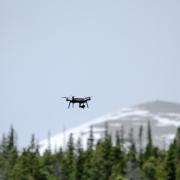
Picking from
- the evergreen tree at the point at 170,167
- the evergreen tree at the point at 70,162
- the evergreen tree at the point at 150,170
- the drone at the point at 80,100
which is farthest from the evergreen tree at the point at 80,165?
the drone at the point at 80,100

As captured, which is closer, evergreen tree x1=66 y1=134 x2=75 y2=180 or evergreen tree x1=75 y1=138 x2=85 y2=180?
evergreen tree x1=75 y1=138 x2=85 y2=180

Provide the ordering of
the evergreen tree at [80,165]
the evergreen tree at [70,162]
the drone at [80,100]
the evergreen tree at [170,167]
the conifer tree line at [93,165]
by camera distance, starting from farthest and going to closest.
→ 1. the evergreen tree at [70,162]
2. the evergreen tree at [80,165]
3. the conifer tree line at [93,165]
4. the evergreen tree at [170,167]
5. the drone at [80,100]

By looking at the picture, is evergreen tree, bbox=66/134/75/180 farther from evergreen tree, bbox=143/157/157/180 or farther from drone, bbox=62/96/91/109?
drone, bbox=62/96/91/109

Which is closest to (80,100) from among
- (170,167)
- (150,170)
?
(170,167)

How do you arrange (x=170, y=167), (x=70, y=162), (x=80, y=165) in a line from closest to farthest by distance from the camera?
1. (x=170, y=167)
2. (x=80, y=165)
3. (x=70, y=162)

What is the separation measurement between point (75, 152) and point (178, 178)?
122ft

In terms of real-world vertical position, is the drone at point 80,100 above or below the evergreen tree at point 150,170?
above

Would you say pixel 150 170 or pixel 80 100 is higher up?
pixel 80 100

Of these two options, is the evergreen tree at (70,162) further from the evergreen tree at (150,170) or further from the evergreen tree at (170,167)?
the evergreen tree at (170,167)

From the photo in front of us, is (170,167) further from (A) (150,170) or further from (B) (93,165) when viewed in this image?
(B) (93,165)

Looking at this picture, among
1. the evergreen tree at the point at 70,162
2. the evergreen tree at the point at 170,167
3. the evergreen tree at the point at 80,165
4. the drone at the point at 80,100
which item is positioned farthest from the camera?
the evergreen tree at the point at 70,162

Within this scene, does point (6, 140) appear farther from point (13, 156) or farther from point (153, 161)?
point (153, 161)

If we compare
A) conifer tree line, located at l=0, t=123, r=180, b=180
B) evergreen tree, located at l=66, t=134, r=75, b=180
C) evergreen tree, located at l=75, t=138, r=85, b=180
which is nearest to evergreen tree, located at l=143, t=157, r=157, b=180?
conifer tree line, located at l=0, t=123, r=180, b=180

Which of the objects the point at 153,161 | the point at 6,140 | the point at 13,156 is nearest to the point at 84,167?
the point at 153,161
